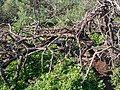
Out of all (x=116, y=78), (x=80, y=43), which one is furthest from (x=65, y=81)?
(x=80, y=43)

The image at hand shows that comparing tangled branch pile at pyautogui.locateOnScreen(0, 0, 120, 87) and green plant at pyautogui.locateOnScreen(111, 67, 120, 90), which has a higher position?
tangled branch pile at pyautogui.locateOnScreen(0, 0, 120, 87)

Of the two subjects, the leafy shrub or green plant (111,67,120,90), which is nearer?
the leafy shrub

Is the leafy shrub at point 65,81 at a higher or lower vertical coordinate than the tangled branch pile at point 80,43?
lower

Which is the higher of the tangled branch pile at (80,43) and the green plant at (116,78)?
the tangled branch pile at (80,43)

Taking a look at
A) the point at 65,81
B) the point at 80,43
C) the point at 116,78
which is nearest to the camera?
the point at 65,81

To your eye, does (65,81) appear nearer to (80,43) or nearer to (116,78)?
(116,78)

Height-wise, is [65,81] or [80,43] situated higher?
[80,43]

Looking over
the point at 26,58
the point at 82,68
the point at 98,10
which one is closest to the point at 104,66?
the point at 82,68

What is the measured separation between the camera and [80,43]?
4.32 metres

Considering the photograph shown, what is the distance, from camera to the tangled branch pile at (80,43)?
4031mm

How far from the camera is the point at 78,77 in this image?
12.4ft

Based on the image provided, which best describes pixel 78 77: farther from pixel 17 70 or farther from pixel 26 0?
pixel 26 0

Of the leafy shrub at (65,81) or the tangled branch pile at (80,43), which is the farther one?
the tangled branch pile at (80,43)

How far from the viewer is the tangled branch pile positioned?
403cm
